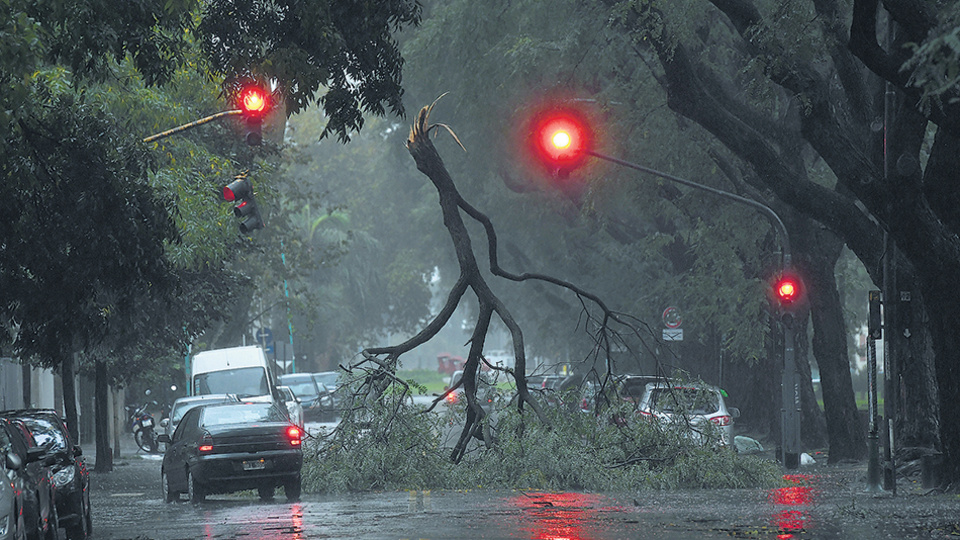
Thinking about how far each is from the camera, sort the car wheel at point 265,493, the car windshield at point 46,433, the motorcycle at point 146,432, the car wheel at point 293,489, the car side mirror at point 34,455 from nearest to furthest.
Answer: the car side mirror at point 34,455 < the car windshield at point 46,433 < the car wheel at point 293,489 < the car wheel at point 265,493 < the motorcycle at point 146,432

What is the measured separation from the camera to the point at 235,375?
39.4 meters

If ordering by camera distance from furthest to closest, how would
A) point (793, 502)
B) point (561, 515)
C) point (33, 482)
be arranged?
point (793, 502) < point (561, 515) < point (33, 482)

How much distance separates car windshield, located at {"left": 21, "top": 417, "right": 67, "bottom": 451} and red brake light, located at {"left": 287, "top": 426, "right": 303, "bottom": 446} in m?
5.58

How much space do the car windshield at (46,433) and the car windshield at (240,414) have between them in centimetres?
557

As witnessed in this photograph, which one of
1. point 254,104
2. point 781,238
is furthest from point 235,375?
point 254,104

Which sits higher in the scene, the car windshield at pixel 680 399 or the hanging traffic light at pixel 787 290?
the hanging traffic light at pixel 787 290

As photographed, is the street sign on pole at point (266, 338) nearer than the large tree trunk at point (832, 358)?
No

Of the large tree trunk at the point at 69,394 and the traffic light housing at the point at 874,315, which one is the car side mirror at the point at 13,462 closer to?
the traffic light housing at the point at 874,315

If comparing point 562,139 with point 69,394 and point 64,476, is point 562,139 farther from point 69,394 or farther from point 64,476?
point 69,394

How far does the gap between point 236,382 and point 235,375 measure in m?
0.22

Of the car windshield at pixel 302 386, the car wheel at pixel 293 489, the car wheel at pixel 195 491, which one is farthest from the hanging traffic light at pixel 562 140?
the car windshield at pixel 302 386

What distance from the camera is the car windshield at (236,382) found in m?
39.2

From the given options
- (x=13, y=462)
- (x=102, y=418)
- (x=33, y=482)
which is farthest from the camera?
(x=102, y=418)

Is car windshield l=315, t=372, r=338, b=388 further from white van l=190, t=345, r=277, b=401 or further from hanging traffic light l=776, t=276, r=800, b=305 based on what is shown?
hanging traffic light l=776, t=276, r=800, b=305
